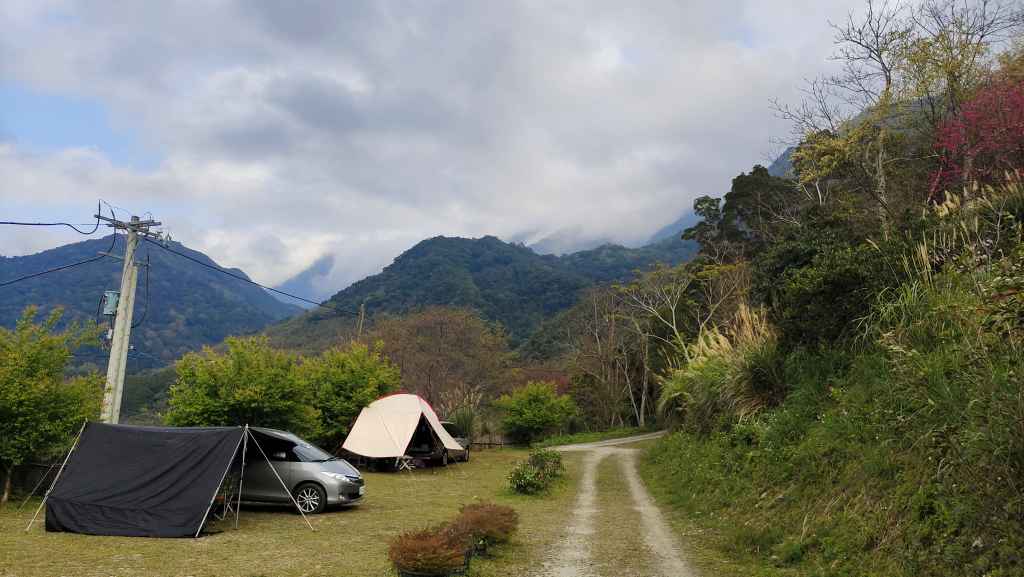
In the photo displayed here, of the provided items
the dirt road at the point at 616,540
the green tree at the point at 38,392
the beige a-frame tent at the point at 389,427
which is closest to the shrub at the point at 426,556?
the dirt road at the point at 616,540

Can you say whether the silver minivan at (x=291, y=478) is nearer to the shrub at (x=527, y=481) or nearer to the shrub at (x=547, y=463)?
the shrub at (x=527, y=481)

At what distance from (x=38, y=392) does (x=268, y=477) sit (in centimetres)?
429

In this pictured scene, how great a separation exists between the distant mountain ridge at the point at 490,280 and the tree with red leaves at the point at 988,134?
2043 inches

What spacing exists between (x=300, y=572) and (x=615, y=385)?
36.6m

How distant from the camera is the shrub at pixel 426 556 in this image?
19.5ft

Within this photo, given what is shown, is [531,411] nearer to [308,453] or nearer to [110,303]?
[308,453]

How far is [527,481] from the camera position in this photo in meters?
14.6

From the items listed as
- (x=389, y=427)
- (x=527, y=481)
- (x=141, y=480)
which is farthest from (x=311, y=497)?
(x=389, y=427)

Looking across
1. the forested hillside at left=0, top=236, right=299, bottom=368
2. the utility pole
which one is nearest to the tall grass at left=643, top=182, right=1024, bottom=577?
the utility pole

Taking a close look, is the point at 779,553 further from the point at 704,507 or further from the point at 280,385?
the point at 280,385

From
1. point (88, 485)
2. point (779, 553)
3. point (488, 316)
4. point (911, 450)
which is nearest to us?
point (911, 450)

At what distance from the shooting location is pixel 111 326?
1379cm

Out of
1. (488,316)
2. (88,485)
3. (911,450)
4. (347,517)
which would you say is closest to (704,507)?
(911,450)

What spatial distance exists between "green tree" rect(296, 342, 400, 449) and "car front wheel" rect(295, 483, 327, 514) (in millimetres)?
8733
